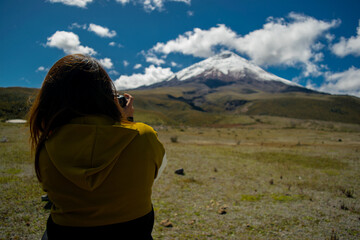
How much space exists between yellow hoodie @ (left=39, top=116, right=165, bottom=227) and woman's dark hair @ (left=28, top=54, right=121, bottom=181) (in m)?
0.08

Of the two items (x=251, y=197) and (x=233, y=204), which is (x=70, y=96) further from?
(x=251, y=197)

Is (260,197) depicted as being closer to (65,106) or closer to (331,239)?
(331,239)

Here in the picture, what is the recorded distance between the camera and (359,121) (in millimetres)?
130000

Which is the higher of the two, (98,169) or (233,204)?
(98,169)

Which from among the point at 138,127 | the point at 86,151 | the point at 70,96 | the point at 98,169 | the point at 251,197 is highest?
the point at 70,96

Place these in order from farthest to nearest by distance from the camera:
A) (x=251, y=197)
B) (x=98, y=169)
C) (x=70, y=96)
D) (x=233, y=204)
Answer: (x=251, y=197) → (x=233, y=204) → (x=70, y=96) → (x=98, y=169)

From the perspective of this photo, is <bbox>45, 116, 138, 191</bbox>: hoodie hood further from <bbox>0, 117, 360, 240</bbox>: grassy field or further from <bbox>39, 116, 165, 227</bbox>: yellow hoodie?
<bbox>0, 117, 360, 240</bbox>: grassy field

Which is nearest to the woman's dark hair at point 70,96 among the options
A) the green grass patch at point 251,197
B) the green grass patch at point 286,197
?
the green grass patch at point 251,197

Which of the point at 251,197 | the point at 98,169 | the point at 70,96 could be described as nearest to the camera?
the point at 98,169

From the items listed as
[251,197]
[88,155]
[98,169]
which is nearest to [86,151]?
[88,155]

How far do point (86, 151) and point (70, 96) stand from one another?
0.41 metres

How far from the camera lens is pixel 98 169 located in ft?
4.12

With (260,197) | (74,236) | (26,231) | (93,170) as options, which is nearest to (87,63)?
(93,170)

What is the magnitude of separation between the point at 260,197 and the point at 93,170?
25.8 ft
